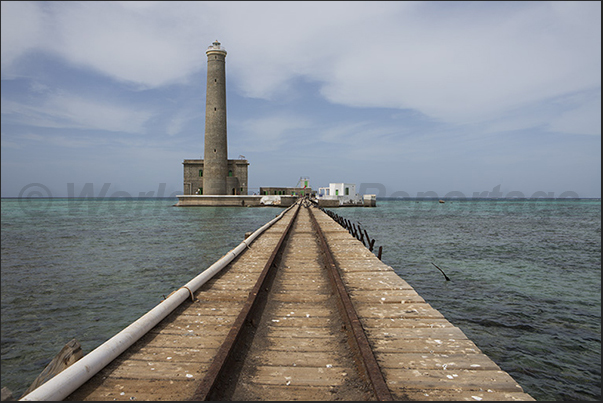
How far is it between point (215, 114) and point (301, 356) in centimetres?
5614

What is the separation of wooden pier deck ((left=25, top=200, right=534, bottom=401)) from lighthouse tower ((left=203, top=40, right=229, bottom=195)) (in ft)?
175

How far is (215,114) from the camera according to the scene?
55.7 meters

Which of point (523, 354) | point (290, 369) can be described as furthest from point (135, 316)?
point (523, 354)

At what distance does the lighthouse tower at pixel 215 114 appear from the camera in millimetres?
55375

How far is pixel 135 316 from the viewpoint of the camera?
8.59 m

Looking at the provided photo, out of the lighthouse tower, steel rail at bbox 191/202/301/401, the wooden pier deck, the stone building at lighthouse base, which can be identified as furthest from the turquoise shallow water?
the stone building at lighthouse base

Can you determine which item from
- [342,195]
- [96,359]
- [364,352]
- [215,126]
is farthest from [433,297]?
[342,195]

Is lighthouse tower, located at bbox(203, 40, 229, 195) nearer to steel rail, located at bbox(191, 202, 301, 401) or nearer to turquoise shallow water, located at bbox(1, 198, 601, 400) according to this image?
turquoise shallow water, located at bbox(1, 198, 601, 400)

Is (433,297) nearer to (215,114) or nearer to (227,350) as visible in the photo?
(227,350)

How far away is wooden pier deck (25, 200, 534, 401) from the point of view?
2869 mm

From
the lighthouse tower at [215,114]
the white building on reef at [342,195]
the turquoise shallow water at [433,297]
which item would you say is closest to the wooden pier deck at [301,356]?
the turquoise shallow water at [433,297]

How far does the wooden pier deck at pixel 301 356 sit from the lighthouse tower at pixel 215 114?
175ft

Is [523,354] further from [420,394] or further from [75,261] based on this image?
[75,261]

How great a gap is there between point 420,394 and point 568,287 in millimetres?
13054
